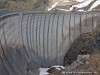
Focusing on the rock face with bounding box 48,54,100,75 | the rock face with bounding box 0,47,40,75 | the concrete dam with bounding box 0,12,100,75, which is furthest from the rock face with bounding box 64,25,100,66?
the rock face with bounding box 48,54,100,75

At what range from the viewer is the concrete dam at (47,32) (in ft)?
128

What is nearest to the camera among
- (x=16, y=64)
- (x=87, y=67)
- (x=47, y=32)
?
(x=87, y=67)

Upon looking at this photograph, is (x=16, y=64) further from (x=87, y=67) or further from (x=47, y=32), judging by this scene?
(x=87, y=67)

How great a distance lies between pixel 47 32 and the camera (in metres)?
40.7

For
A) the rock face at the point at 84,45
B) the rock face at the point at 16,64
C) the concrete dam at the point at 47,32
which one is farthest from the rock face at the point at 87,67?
the concrete dam at the point at 47,32

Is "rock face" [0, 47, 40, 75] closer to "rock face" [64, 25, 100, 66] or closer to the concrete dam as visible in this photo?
the concrete dam

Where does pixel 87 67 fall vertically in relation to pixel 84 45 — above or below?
above

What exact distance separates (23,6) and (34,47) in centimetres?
4169

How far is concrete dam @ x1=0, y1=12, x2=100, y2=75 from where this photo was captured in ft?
128

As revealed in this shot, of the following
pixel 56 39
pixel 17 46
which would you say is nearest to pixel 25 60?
pixel 17 46

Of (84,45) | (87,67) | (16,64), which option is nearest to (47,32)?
(84,45)

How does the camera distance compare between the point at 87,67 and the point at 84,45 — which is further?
the point at 84,45

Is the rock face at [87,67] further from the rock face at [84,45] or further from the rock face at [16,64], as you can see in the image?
the rock face at [84,45]

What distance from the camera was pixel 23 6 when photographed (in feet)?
263
